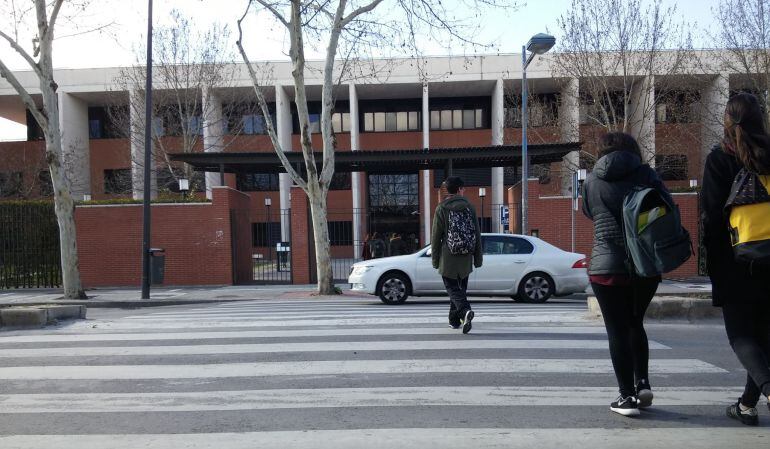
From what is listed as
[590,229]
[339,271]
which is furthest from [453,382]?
[339,271]

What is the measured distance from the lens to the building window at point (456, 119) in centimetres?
3809

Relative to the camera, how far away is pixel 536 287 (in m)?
12.2

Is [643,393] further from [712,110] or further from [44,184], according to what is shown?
[44,184]

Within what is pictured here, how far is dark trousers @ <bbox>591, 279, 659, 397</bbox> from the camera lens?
3797mm

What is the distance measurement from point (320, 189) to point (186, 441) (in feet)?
37.5

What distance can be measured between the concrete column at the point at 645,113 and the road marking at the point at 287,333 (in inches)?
689

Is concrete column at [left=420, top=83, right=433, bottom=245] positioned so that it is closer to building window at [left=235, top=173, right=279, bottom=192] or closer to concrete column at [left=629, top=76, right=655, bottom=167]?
building window at [left=235, top=173, right=279, bottom=192]

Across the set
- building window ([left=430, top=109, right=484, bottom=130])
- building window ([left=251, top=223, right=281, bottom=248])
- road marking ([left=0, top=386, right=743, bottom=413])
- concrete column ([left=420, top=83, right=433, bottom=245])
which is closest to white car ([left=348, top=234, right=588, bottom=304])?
road marking ([left=0, top=386, right=743, bottom=413])

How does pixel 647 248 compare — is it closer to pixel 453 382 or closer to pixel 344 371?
pixel 453 382

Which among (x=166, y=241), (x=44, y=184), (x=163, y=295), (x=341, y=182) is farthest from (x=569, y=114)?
(x=44, y=184)

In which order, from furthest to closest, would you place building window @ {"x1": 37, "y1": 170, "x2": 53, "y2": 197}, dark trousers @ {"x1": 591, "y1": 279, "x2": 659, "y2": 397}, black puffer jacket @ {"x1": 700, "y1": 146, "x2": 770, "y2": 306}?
building window @ {"x1": 37, "y1": 170, "x2": 53, "y2": 197}, dark trousers @ {"x1": 591, "y1": 279, "x2": 659, "y2": 397}, black puffer jacket @ {"x1": 700, "y1": 146, "x2": 770, "y2": 306}

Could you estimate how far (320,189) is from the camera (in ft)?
48.8

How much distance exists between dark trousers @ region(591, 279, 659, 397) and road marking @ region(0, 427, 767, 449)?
14.7 inches

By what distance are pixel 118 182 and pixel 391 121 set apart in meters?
17.4
